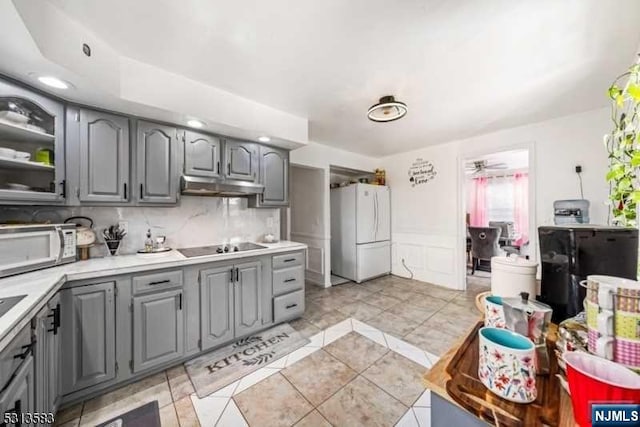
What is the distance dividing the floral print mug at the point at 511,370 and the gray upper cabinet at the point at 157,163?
2420 mm

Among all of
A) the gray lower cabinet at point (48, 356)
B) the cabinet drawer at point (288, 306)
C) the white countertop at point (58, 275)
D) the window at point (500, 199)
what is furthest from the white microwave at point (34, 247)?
the window at point (500, 199)

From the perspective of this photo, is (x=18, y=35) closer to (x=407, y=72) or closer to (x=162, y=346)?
(x=162, y=346)

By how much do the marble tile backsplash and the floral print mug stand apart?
2.67m

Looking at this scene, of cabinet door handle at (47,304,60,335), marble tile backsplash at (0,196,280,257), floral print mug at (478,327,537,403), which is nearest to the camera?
floral print mug at (478,327,537,403)

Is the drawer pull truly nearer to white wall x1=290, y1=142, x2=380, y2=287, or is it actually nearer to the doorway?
white wall x1=290, y1=142, x2=380, y2=287

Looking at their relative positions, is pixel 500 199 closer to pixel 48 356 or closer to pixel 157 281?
pixel 157 281

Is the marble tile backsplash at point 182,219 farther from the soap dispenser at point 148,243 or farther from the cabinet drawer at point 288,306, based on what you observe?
the cabinet drawer at point 288,306

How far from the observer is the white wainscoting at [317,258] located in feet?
12.9

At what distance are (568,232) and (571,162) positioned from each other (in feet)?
9.07

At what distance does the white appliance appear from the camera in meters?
4.07

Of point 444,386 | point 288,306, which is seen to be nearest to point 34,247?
point 288,306

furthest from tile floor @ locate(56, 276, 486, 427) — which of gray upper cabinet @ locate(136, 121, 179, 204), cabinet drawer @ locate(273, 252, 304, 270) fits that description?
gray upper cabinet @ locate(136, 121, 179, 204)

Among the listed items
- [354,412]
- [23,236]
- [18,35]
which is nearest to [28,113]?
[18,35]

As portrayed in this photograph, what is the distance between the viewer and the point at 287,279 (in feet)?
8.57
